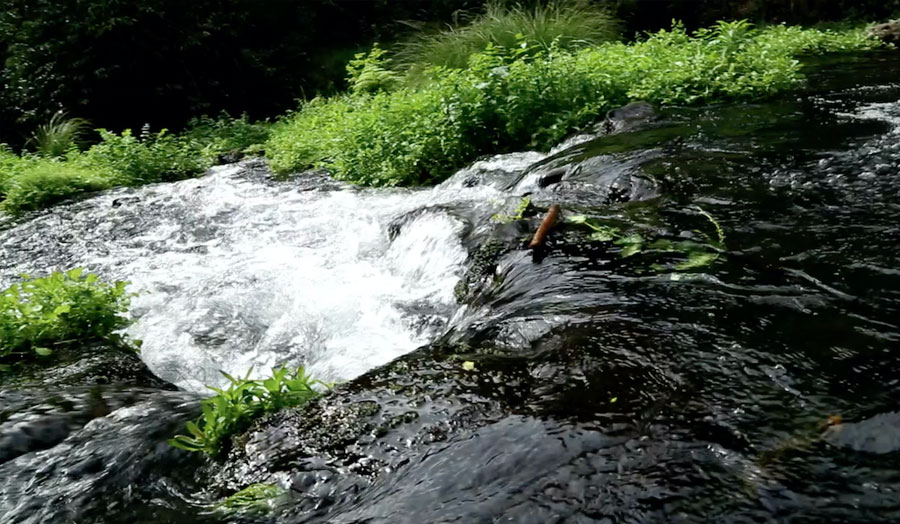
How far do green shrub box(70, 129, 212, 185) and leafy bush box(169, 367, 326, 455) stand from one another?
27.4 feet

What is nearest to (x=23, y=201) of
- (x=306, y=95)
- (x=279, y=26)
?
(x=306, y=95)

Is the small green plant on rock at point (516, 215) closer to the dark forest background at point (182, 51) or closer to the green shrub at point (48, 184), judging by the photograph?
the green shrub at point (48, 184)

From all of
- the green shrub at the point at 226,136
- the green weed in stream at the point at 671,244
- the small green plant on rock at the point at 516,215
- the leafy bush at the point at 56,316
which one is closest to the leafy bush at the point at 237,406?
the leafy bush at the point at 56,316

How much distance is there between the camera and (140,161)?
10.1 meters

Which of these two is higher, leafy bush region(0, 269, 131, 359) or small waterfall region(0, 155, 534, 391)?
leafy bush region(0, 269, 131, 359)

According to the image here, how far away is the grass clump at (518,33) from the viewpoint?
1059 centimetres

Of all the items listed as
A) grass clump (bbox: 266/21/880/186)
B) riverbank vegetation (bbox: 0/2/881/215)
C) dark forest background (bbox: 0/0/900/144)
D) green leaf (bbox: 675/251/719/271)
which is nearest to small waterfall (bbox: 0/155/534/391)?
Result: grass clump (bbox: 266/21/880/186)

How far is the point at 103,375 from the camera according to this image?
11.7ft

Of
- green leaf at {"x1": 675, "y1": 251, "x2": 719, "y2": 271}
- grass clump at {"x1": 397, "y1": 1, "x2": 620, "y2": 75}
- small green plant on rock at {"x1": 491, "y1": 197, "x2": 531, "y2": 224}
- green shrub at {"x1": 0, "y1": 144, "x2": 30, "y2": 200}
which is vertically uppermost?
grass clump at {"x1": 397, "y1": 1, "x2": 620, "y2": 75}

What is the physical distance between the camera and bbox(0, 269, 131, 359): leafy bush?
387cm

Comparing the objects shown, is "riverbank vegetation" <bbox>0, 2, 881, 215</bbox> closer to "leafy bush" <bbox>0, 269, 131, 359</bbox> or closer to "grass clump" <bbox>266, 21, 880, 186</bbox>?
"grass clump" <bbox>266, 21, 880, 186</bbox>

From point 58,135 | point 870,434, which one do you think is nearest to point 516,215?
point 870,434

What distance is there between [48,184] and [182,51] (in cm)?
669

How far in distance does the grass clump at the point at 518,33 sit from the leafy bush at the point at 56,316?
7299mm
